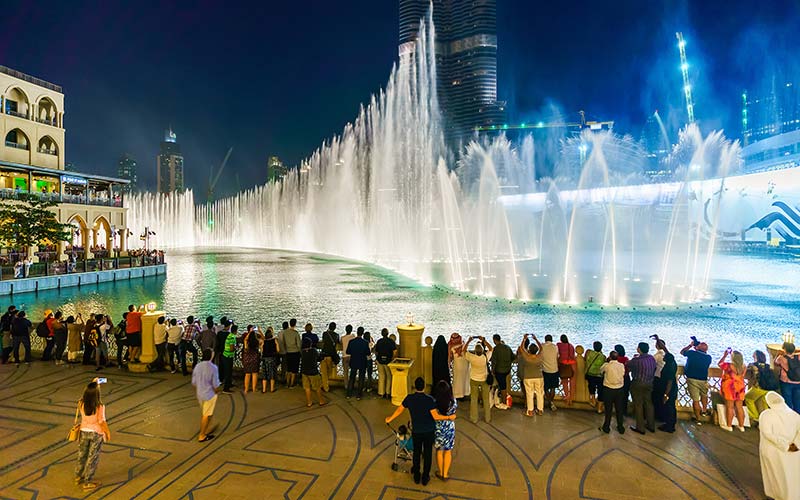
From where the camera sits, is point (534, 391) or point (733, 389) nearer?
point (733, 389)

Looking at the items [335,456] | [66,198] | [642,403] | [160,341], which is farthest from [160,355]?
[66,198]

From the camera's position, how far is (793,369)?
24.6 feet

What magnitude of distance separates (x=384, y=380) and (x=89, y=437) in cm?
517

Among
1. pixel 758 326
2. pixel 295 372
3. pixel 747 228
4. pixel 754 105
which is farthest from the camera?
pixel 754 105

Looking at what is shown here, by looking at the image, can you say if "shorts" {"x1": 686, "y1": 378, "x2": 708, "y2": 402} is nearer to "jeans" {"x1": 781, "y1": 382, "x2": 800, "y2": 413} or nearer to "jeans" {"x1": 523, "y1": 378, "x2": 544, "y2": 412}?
"jeans" {"x1": 781, "y1": 382, "x2": 800, "y2": 413}

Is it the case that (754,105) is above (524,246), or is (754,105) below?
above

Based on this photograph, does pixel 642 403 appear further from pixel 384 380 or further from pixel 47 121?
pixel 47 121

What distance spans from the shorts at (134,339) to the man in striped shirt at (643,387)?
37.2ft

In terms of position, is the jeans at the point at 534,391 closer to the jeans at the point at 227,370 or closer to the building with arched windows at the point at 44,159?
the jeans at the point at 227,370

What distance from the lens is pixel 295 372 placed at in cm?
1002

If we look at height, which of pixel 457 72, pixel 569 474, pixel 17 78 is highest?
pixel 457 72

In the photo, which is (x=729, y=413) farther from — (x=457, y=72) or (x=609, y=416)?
(x=457, y=72)

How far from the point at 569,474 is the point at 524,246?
6614 centimetres

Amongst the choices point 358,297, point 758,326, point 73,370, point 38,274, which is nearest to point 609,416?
point 73,370
